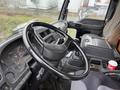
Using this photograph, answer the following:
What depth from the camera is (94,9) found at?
3.35 metres

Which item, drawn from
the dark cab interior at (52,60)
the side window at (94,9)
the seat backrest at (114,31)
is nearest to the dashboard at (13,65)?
the dark cab interior at (52,60)

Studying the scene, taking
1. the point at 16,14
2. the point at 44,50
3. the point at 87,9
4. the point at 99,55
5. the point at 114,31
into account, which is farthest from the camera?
the point at 87,9

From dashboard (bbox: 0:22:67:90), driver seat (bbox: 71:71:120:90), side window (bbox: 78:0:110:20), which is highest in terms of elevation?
dashboard (bbox: 0:22:67:90)

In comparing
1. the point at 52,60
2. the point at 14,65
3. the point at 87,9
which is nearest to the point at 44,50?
the point at 52,60

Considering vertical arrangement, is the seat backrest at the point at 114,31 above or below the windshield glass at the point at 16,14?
below

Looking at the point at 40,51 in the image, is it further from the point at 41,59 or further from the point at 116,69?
the point at 116,69

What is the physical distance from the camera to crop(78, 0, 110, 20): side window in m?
3.24

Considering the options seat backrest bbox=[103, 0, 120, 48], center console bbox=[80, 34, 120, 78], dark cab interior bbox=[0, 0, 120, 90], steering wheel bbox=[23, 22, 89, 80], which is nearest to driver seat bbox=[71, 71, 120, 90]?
dark cab interior bbox=[0, 0, 120, 90]

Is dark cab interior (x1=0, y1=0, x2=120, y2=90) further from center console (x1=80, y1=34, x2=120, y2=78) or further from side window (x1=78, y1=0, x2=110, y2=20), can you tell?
side window (x1=78, y1=0, x2=110, y2=20)

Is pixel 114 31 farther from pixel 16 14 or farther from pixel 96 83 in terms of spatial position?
pixel 16 14

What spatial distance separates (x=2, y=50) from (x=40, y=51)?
0.21m

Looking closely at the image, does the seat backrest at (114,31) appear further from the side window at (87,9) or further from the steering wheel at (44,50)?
the steering wheel at (44,50)

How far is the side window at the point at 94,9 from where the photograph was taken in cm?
324

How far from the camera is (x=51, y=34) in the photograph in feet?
5.51
